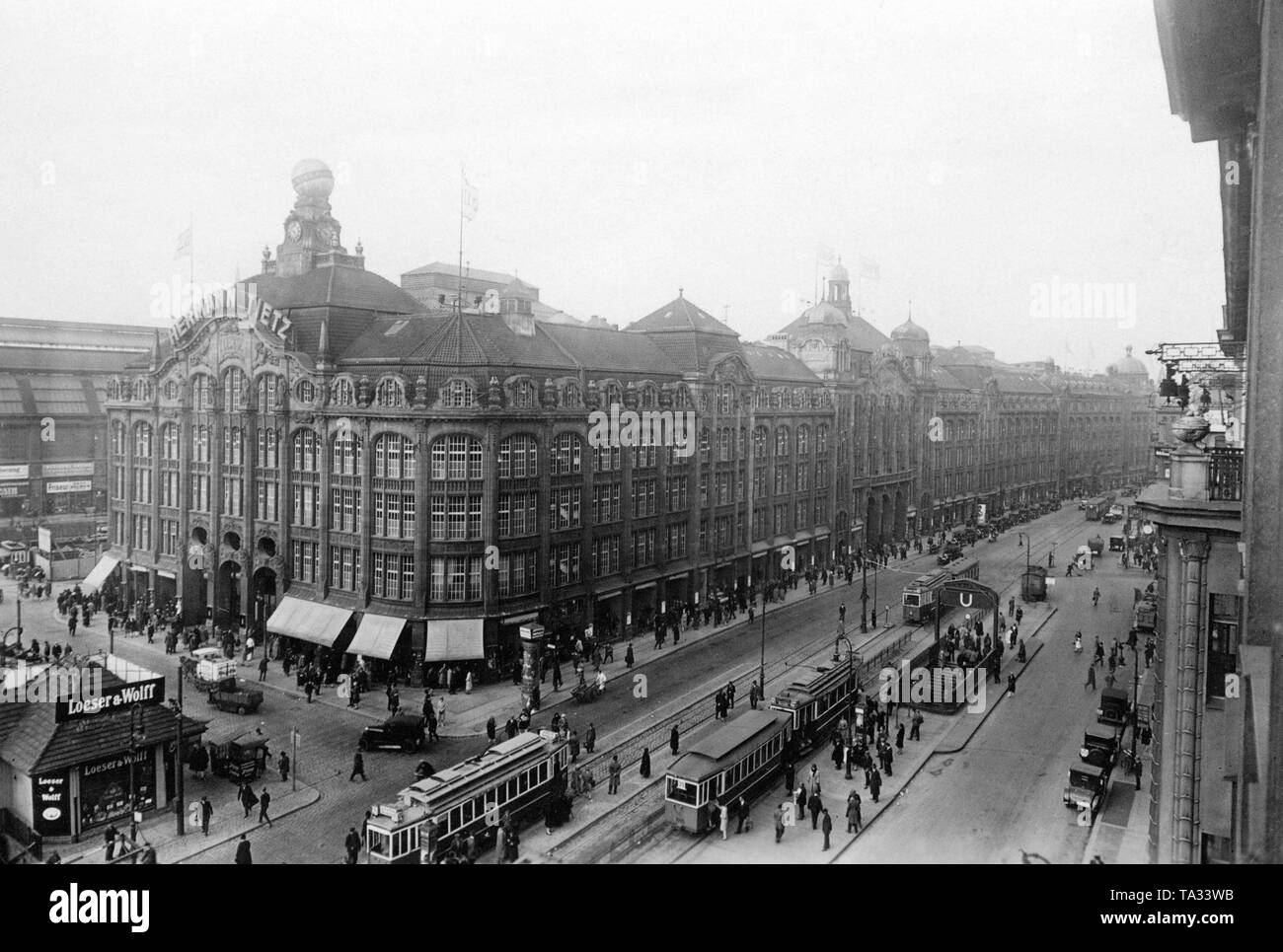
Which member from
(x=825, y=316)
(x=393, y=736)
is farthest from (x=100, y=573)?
(x=825, y=316)

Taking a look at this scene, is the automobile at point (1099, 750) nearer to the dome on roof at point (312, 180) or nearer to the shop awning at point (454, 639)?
the shop awning at point (454, 639)

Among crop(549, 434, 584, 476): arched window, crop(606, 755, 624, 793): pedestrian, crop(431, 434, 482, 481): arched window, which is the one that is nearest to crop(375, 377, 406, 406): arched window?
crop(431, 434, 482, 481): arched window

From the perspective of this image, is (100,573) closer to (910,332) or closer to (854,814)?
(854,814)

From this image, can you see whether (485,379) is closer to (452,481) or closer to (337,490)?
(452,481)

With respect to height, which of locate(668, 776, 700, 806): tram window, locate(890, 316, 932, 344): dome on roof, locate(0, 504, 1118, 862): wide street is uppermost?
locate(890, 316, 932, 344): dome on roof

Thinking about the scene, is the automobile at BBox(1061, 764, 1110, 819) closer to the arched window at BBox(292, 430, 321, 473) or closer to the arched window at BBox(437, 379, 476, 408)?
the arched window at BBox(437, 379, 476, 408)
